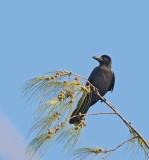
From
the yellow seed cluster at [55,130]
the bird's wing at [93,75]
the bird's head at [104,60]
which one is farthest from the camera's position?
the bird's head at [104,60]

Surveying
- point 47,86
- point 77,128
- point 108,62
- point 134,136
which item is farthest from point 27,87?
point 108,62

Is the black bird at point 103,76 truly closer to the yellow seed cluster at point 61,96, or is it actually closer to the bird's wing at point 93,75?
the bird's wing at point 93,75

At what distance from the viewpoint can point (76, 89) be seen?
3.35 m

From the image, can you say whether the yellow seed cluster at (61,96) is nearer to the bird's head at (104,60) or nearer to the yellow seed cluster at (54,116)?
the yellow seed cluster at (54,116)

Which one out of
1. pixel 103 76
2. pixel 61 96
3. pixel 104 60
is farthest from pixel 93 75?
pixel 61 96

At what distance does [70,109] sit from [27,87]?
0.94ft

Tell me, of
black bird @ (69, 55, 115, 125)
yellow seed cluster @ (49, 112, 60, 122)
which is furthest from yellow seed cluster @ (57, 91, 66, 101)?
black bird @ (69, 55, 115, 125)

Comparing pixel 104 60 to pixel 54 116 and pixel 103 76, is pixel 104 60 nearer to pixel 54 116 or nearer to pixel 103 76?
pixel 103 76

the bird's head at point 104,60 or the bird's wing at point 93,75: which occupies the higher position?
the bird's head at point 104,60

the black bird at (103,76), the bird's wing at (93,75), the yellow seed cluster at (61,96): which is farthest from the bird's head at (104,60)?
→ the yellow seed cluster at (61,96)

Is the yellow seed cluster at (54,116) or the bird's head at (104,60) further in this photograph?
the bird's head at (104,60)

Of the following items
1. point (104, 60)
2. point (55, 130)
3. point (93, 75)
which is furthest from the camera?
point (104, 60)

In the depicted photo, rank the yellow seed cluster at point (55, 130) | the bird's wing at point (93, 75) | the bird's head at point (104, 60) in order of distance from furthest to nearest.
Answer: the bird's head at point (104, 60) → the bird's wing at point (93, 75) → the yellow seed cluster at point (55, 130)

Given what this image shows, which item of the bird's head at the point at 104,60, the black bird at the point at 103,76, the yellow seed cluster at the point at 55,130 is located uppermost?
the bird's head at the point at 104,60
